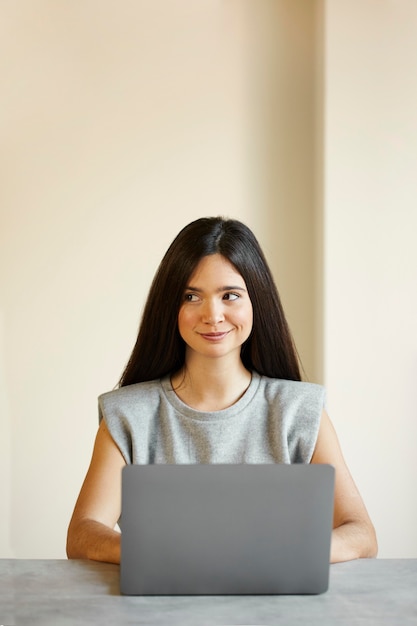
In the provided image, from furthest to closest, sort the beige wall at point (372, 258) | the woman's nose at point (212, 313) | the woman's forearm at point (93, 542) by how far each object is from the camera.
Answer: the beige wall at point (372, 258) < the woman's nose at point (212, 313) < the woman's forearm at point (93, 542)

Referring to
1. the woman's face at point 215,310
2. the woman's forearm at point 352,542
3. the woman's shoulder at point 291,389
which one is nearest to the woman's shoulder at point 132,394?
the woman's face at point 215,310

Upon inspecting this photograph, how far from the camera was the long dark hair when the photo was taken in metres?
2.08

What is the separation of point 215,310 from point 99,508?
0.52m

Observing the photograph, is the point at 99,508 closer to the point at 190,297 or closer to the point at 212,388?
the point at 212,388

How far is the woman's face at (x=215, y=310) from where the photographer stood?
2.03 metres

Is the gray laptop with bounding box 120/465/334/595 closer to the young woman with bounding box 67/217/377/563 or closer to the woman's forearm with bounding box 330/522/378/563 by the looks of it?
the woman's forearm with bounding box 330/522/378/563

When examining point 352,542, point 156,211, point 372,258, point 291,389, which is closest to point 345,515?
point 352,542

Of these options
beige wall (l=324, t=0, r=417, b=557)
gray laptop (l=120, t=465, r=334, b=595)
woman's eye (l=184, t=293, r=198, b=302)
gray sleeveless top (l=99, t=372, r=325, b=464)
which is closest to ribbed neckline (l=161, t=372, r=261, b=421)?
gray sleeveless top (l=99, t=372, r=325, b=464)

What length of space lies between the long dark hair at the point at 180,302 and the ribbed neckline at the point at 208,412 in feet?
0.27

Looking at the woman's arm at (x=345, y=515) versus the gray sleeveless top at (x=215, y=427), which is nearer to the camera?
the woman's arm at (x=345, y=515)

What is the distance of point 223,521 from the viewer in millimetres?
1318

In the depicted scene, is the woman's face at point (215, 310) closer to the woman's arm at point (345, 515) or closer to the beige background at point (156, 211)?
the woman's arm at point (345, 515)

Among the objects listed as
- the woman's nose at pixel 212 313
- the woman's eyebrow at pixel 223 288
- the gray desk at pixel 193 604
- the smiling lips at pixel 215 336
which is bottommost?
the gray desk at pixel 193 604

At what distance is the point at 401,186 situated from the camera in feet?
11.3
